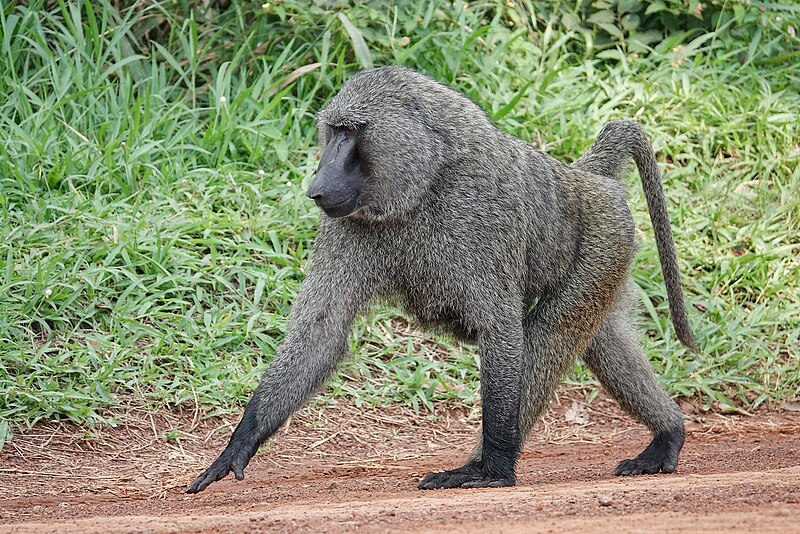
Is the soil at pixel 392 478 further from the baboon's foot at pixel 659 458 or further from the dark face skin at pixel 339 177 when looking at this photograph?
the dark face skin at pixel 339 177

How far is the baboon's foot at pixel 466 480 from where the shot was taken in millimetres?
3797

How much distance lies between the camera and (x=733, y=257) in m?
6.16

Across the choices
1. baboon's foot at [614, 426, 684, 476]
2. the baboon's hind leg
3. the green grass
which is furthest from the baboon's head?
the green grass

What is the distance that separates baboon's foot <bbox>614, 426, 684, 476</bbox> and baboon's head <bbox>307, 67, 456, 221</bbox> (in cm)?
133

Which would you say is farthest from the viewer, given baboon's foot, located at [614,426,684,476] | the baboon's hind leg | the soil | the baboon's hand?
the baboon's hind leg

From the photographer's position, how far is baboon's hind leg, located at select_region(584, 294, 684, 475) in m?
4.36

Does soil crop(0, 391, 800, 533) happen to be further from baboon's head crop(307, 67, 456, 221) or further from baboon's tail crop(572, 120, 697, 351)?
baboon's head crop(307, 67, 456, 221)

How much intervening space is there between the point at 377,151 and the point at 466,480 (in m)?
1.14

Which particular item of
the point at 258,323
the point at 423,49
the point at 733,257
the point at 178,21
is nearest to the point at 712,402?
the point at 733,257

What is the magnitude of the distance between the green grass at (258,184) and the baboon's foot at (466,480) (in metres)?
1.37

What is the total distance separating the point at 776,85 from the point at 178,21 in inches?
148

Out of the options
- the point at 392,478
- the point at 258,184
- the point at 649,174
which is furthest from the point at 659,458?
the point at 258,184

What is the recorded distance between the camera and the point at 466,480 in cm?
383

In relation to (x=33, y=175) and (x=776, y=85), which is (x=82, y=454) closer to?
(x=33, y=175)
